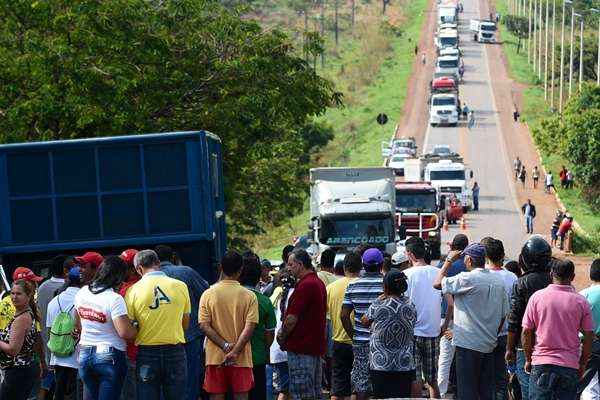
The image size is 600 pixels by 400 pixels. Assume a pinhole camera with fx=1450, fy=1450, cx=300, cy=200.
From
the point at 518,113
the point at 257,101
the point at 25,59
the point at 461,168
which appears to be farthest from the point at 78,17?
the point at 518,113

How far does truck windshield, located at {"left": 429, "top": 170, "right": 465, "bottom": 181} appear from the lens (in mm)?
60906

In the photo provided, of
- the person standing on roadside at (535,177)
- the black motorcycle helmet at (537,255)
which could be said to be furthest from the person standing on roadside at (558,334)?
the person standing on roadside at (535,177)

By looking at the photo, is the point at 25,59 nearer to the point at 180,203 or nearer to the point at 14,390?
the point at 180,203

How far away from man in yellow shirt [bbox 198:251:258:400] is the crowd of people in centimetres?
1

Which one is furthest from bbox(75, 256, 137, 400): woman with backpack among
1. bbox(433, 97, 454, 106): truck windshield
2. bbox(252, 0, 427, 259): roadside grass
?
bbox(433, 97, 454, 106): truck windshield

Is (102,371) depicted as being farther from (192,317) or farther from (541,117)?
(541,117)

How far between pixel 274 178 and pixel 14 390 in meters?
24.1

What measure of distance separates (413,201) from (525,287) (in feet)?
104

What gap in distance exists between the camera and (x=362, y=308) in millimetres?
13531

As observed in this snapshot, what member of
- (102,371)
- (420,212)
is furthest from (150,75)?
(102,371)

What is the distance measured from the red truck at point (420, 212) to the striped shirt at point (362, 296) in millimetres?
28487

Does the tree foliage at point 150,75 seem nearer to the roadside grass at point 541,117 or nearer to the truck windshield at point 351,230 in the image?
the truck windshield at point 351,230

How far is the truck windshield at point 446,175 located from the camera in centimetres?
6091

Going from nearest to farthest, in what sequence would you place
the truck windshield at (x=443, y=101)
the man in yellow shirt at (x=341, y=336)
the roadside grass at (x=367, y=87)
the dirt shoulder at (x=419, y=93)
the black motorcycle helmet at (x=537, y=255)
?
1. the black motorcycle helmet at (x=537, y=255)
2. the man in yellow shirt at (x=341, y=336)
3. the roadside grass at (x=367, y=87)
4. the truck windshield at (x=443, y=101)
5. the dirt shoulder at (x=419, y=93)
